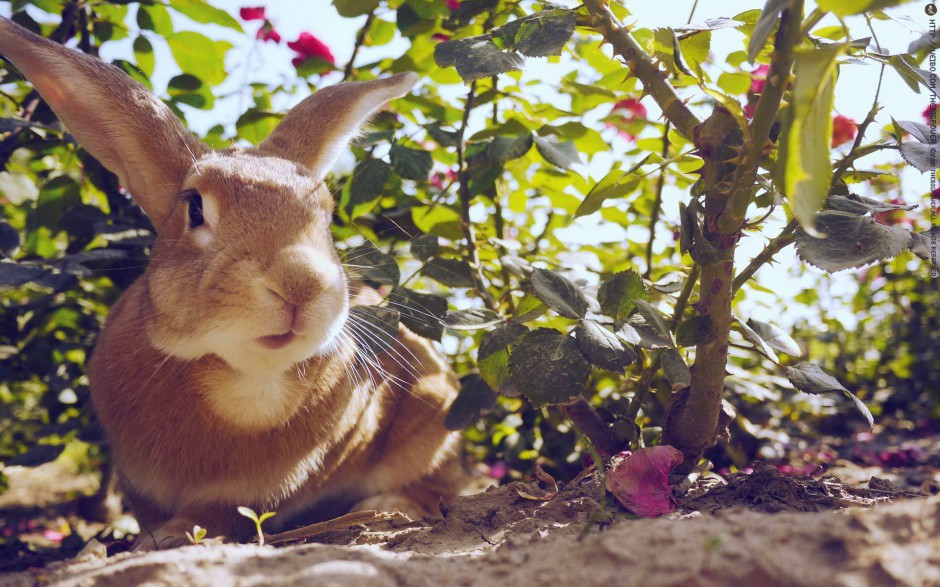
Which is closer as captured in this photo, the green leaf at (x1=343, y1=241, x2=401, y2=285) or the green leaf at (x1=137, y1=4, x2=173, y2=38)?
the green leaf at (x1=343, y1=241, x2=401, y2=285)

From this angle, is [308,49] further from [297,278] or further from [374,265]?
[297,278]

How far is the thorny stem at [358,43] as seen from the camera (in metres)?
2.82

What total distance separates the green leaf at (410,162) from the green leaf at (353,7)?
0.46 meters

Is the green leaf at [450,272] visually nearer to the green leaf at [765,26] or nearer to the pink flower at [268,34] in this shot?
the green leaf at [765,26]

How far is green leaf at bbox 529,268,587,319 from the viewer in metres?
1.81

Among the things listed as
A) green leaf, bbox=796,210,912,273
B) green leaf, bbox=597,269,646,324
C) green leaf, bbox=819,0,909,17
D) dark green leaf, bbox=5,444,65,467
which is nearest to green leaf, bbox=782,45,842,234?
green leaf, bbox=819,0,909,17

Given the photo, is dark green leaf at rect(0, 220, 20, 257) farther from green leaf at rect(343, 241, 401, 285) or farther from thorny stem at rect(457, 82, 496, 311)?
thorny stem at rect(457, 82, 496, 311)

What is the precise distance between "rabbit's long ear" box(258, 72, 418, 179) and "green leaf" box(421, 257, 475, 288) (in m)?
0.65

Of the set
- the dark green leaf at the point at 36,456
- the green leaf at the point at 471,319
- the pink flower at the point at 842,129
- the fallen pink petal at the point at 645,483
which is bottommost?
the dark green leaf at the point at 36,456

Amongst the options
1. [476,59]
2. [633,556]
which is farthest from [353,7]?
[633,556]

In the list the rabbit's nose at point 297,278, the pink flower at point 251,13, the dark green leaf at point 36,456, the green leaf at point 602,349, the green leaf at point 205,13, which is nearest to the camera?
the green leaf at point 602,349

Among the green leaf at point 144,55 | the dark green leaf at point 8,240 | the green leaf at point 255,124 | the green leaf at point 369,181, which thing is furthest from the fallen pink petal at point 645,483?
the green leaf at point 144,55

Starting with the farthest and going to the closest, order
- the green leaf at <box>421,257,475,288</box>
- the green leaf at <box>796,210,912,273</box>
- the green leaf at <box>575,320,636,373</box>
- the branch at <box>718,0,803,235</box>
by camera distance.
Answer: the green leaf at <box>421,257,475,288</box>, the green leaf at <box>575,320,636,373</box>, the green leaf at <box>796,210,912,273</box>, the branch at <box>718,0,803,235</box>

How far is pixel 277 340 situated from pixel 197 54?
1.64 m
